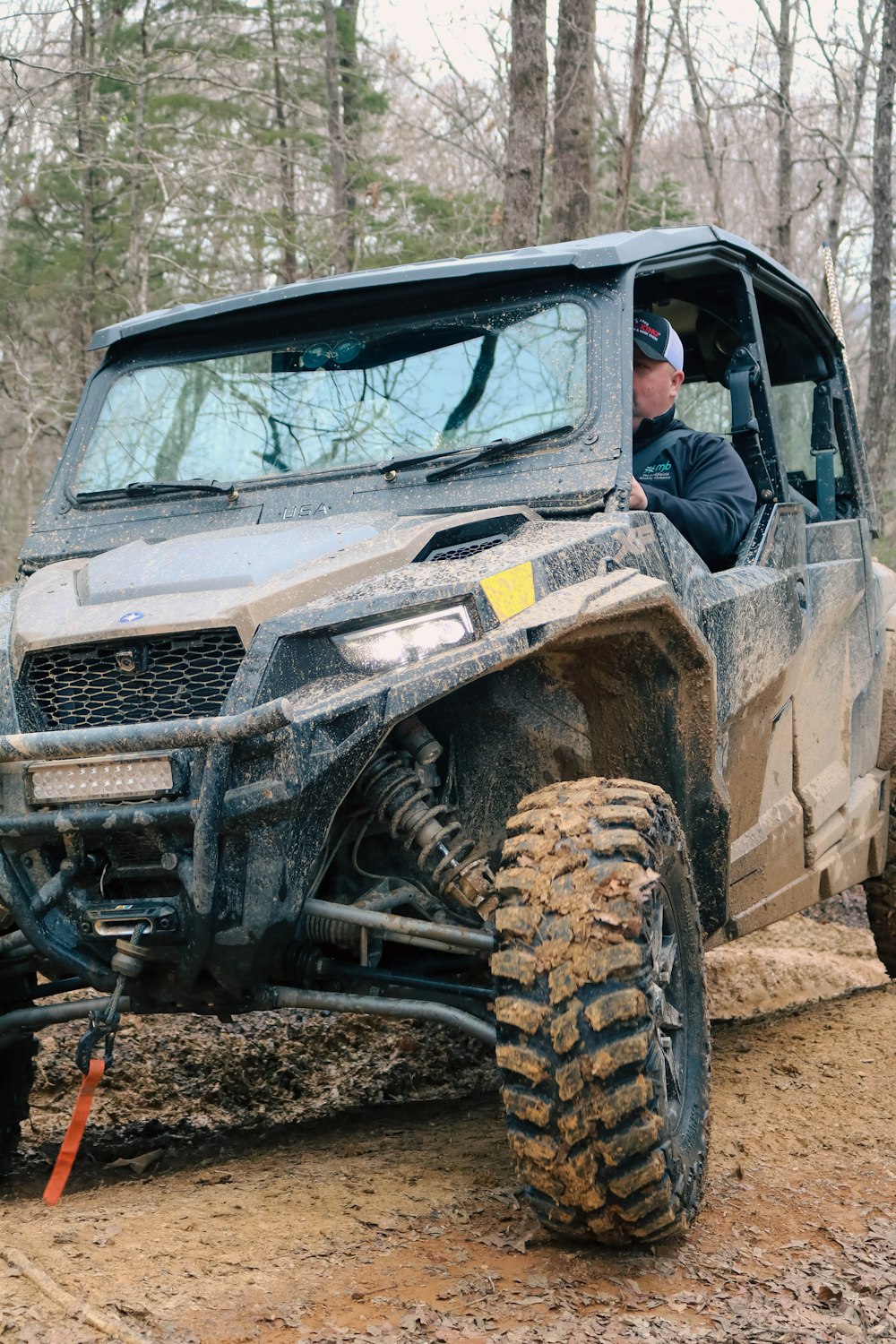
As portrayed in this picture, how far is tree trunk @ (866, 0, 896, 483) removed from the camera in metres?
13.3

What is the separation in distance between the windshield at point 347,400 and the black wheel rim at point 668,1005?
1.36 meters

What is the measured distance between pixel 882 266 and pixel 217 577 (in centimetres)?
1188

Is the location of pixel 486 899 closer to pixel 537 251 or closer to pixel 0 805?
pixel 0 805

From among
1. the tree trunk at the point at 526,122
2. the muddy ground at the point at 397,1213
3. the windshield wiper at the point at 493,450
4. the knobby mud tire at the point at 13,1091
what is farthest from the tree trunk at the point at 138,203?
the knobby mud tire at the point at 13,1091

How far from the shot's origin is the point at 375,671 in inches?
114

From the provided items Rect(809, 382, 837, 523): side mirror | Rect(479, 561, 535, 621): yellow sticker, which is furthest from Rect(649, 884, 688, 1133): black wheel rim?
Rect(809, 382, 837, 523): side mirror

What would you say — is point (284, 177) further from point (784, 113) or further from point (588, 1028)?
point (588, 1028)

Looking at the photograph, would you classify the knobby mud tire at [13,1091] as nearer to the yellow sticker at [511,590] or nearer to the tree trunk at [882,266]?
the yellow sticker at [511,590]

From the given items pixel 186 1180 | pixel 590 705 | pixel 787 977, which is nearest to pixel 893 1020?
pixel 787 977

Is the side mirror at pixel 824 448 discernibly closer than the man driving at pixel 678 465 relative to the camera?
No

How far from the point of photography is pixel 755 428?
4.46 m

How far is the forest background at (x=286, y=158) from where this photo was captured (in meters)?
12.5

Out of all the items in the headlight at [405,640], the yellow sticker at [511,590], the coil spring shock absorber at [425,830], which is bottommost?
the coil spring shock absorber at [425,830]

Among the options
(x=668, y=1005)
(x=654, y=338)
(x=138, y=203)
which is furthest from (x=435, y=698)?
(x=138, y=203)
